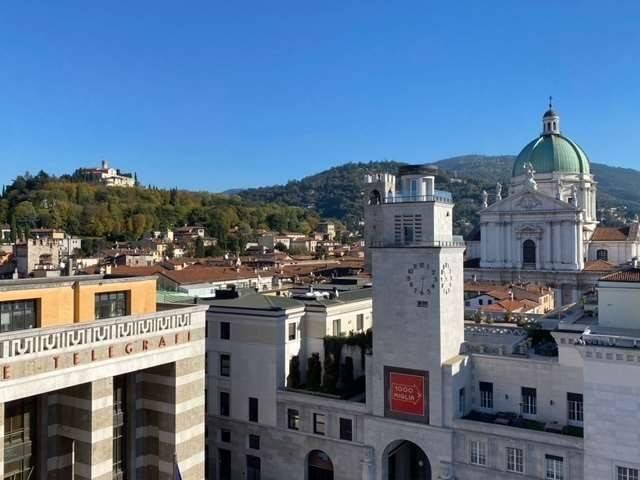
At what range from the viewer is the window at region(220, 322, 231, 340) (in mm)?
31938

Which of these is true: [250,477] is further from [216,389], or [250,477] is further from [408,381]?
[408,381]

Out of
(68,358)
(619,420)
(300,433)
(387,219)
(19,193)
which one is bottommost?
(300,433)

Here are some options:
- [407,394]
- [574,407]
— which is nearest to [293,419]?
[407,394]

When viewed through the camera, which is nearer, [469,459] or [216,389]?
[469,459]

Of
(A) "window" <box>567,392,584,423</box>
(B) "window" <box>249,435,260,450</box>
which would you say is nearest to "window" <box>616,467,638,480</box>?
(A) "window" <box>567,392,584,423</box>

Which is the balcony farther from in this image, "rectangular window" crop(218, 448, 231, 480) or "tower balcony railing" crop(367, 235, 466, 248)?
"rectangular window" crop(218, 448, 231, 480)

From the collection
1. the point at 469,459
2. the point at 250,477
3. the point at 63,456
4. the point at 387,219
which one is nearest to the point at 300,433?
A: the point at 250,477

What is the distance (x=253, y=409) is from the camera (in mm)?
31297

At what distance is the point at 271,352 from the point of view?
30.6 metres

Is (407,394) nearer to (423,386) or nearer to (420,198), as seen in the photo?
(423,386)

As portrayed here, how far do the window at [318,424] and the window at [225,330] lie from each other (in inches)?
257

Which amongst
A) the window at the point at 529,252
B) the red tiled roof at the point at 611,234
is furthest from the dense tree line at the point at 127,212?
the red tiled roof at the point at 611,234

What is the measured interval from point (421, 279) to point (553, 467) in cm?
951

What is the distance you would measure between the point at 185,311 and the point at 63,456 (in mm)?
5836
